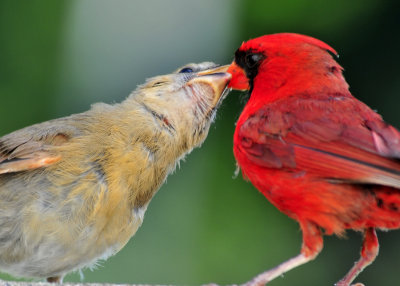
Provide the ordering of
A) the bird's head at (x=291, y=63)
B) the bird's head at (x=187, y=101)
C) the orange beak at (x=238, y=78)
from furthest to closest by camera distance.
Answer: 1. the bird's head at (x=187, y=101)
2. the orange beak at (x=238, y=78)
3. the bird's head at (x=291, y=63)

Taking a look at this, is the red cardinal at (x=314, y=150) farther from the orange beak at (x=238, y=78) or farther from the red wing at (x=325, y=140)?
the orange beak at (x=238, y=78)

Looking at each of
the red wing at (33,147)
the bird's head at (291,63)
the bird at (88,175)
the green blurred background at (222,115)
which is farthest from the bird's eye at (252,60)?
the green blurred background at (222,115)

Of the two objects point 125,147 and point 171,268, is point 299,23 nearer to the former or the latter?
point 171,268

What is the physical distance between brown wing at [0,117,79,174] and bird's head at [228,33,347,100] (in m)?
0.92

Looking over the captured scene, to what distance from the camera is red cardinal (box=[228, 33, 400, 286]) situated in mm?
2723

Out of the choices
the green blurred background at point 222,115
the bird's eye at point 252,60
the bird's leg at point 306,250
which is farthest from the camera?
the green blurred background at point 222,115

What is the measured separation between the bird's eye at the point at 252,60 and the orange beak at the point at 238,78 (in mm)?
78

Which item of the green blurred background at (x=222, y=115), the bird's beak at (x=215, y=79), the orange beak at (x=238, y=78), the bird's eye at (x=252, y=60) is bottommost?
the green blurred background at (x=222, y=115)

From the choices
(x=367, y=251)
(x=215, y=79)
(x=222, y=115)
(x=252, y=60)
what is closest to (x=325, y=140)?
(x=367, y=251)

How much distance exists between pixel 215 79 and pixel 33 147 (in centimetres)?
90

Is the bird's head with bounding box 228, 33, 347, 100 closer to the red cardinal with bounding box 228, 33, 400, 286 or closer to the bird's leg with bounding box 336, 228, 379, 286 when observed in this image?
the red cardinal with bounding box 228, 33, 400, 286

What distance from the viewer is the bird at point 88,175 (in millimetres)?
3318

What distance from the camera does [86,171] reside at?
133 inches

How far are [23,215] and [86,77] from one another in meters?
2.81
